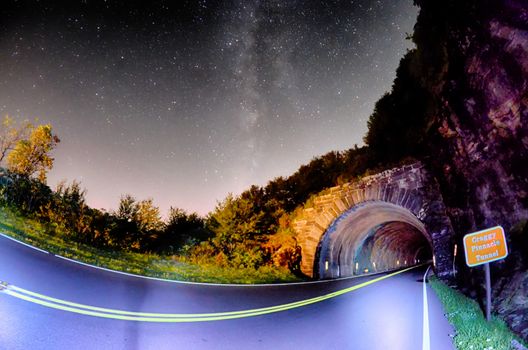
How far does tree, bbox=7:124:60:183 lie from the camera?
25859 millimetres

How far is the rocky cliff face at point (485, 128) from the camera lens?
8.17m

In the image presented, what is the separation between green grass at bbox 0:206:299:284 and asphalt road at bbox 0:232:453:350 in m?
1.08

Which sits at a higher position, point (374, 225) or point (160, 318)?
point (374, 225)

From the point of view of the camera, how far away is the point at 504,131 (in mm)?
8938

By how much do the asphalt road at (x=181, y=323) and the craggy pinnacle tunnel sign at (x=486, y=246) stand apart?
164cm

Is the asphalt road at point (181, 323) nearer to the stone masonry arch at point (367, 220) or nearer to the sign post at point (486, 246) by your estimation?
the sign post at point (486, 246)

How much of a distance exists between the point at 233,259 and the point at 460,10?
1470 centimetres

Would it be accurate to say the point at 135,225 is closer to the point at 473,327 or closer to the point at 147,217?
the point at 147,217

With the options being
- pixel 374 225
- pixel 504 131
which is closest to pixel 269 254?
pixel 374 225

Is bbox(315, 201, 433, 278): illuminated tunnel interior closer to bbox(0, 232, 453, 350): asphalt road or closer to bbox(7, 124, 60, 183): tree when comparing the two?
bbox(0, 232, 453, 350): asphalt road

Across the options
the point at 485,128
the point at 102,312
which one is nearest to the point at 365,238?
the point at 485,128

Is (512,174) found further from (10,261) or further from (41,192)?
(41,192)

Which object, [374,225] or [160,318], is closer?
[160,318]

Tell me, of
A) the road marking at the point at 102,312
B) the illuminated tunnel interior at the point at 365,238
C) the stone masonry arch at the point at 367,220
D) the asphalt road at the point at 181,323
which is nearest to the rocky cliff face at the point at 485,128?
Answer: the stone masonry arch at the point at 367,220
